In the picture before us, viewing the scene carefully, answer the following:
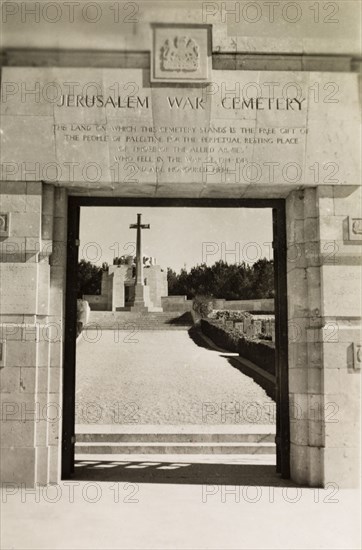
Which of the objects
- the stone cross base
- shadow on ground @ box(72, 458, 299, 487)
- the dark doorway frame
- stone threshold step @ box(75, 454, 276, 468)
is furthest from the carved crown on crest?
the stone cross base

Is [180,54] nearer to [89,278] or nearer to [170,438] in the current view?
[170,438]

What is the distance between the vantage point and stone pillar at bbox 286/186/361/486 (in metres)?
5.73

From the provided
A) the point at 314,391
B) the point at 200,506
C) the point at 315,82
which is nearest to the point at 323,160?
the point at 315,82

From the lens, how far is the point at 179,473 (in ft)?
21.0

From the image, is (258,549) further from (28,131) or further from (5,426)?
(28,131)

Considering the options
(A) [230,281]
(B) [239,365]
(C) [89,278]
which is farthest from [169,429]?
(C) [89,278]

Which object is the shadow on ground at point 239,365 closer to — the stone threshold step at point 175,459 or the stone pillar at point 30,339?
the stone threshold step at point 175,459

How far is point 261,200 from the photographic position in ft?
21.4

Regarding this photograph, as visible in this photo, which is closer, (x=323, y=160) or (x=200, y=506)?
(x=200, y=506)

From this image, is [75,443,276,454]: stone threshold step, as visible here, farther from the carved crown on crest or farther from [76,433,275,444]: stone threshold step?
the carved crown on crest

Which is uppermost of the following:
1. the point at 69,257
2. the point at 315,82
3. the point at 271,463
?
the point at 315,82

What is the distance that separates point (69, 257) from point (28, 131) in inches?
59.6

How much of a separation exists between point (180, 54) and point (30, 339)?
357 cm

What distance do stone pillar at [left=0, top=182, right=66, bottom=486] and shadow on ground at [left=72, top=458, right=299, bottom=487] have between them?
0.75 m
